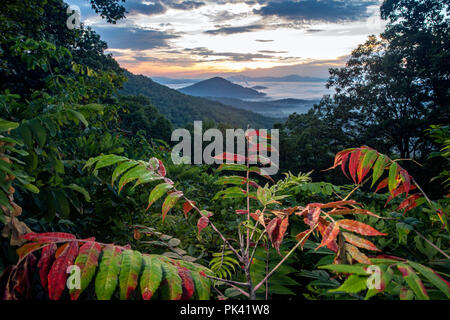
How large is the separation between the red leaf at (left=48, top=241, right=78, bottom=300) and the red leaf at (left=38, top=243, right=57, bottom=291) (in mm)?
39

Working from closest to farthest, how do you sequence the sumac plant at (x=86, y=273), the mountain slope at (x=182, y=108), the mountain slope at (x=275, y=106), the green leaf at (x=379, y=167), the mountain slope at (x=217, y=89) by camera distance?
the sumac plant at (x=86, y=273) → the green leaf at (x=379, y=167) → the mountain slope at (x=275, y=106) → the mountain slope at (x=182, y=108) → the mountain slope at (x=217, y=89)

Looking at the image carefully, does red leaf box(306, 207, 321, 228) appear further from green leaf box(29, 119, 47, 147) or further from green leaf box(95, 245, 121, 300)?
green leaf box(29, 119, 47, 147)

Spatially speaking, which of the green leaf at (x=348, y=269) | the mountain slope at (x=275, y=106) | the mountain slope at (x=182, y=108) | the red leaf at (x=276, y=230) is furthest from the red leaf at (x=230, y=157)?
the mountain slope at (x=182, y=108)

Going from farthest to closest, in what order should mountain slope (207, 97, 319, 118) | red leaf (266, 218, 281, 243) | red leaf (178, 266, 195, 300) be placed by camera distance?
mountain slope (207, 97, 319, 118) → red leaf (266, 218, 281, 243) → red leaf (178, 266, 195, 300)

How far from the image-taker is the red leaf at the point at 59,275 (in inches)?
29.9

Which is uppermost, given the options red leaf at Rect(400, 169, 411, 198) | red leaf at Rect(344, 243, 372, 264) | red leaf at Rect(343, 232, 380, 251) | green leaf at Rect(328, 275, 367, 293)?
red leaf at Rect(400, 169, 411, 198)

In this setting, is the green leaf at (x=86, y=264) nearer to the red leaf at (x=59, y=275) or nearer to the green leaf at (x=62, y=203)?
the red leaf at (x=59, y=275)

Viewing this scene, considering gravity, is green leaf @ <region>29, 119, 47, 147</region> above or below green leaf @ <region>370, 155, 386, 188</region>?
above

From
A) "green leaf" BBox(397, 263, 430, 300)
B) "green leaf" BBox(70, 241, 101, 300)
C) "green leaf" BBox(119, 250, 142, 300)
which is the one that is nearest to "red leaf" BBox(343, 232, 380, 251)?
"green leaf" BBox(397, 263, 430, 300)

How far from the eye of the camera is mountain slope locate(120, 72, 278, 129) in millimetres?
35531

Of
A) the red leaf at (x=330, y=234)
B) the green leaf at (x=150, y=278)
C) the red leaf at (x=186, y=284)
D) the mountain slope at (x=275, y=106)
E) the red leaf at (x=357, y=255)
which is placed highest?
the mountain slope at (x=275, y=106)

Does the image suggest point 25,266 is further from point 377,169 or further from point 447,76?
point 447,76

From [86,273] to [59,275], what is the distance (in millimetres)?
75
